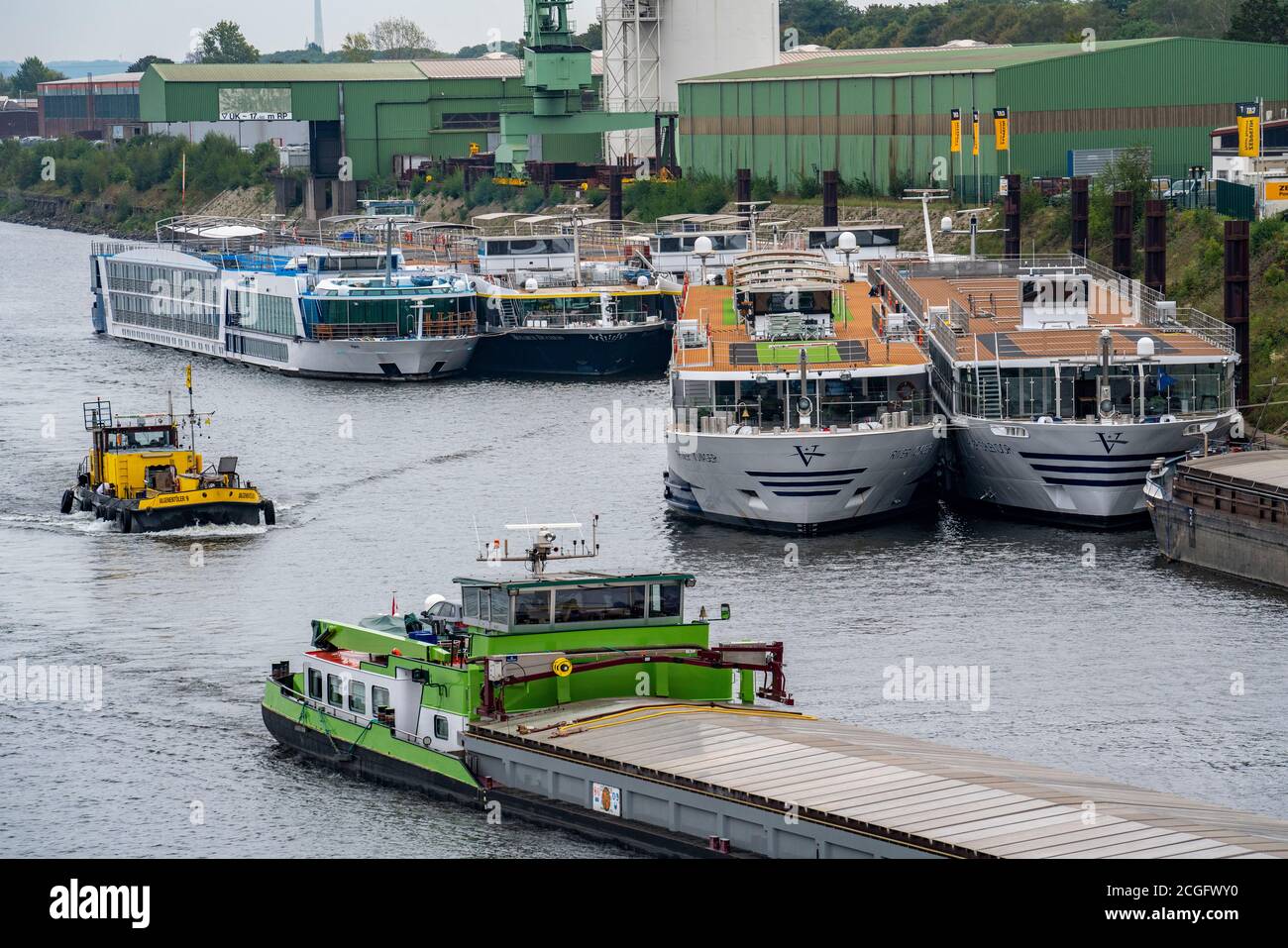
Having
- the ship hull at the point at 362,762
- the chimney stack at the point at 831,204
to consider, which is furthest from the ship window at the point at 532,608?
the chimney stack at the point at 831,204

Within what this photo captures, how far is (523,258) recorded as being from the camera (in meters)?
134

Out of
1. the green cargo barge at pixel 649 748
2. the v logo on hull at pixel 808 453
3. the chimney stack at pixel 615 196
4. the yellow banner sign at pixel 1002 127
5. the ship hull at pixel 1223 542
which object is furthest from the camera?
the chimney stack at pixel 615 196

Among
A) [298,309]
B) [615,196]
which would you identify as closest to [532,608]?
[298,309]

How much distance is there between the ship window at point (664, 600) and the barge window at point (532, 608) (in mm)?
2182

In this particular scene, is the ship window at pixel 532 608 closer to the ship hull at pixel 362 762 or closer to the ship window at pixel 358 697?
the ship hull at pixel 362 762

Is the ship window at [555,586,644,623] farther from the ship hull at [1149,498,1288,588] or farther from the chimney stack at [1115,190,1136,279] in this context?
the chimney stack at [1115,190,1136,279]

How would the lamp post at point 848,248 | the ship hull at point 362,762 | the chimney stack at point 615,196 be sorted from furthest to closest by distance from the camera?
1. the chimney stack at point 615,196
2. the lamp post at point 848,248
3. the ship hull at point 362,762

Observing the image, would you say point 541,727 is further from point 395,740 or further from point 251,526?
point 251,526

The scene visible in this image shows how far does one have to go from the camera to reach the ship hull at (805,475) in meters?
71.2

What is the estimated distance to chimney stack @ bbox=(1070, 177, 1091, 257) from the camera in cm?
9850

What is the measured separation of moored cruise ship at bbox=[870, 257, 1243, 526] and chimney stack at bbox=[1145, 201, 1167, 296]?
7523 millimetres

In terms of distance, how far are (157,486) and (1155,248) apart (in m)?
40.6

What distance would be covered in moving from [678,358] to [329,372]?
4632cm

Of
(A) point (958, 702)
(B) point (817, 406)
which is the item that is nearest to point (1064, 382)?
(B) point (817, 406)
